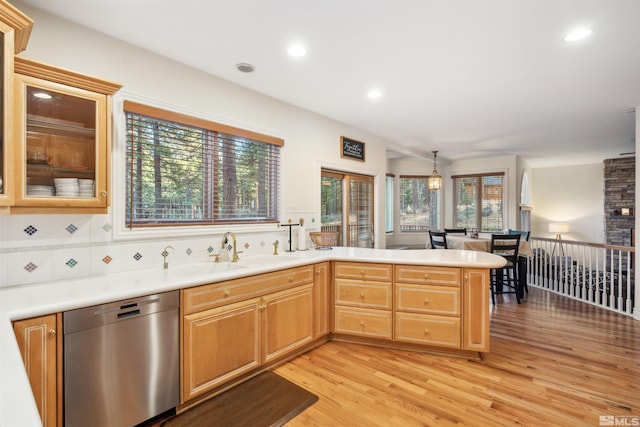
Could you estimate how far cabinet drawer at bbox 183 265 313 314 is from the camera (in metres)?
2.16

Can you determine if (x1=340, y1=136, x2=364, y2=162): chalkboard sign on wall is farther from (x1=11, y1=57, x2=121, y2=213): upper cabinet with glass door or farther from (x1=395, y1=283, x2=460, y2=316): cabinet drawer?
(x1=11, y1=57, x2=121, y2=213): upper cabinet with glass door

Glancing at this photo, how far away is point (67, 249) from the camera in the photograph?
2.14 m

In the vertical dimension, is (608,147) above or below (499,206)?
above

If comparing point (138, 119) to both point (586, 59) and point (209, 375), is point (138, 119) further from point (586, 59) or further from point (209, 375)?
point (586, 59)

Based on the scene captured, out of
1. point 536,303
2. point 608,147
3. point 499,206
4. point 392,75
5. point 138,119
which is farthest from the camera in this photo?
point 499,206

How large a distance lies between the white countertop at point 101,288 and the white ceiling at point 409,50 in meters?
1.72

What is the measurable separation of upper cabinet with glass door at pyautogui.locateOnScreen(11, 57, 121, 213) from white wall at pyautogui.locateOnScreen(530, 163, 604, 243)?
10152 millimetres

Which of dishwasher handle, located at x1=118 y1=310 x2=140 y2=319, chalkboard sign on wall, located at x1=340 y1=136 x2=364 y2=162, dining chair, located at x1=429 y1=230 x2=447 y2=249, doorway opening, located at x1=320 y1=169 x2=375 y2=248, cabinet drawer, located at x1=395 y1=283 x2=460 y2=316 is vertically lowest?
cabinet drawer, located at x1=395 y1=283 x2=460 y2=316

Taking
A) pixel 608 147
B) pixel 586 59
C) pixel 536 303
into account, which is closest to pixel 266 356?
pixel 586 59

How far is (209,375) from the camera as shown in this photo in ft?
7.39

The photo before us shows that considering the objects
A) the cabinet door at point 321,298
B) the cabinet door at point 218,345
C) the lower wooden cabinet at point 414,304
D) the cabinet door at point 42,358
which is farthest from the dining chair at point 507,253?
the cabinet door at point 42,358

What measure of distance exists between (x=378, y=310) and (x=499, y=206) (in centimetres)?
554

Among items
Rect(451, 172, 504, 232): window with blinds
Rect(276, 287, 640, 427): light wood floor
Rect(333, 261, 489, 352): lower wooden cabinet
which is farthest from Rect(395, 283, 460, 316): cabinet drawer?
Rect(451, 172, 504, 232): window with blinds

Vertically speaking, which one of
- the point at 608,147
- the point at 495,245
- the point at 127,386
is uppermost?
the point at 608,147
